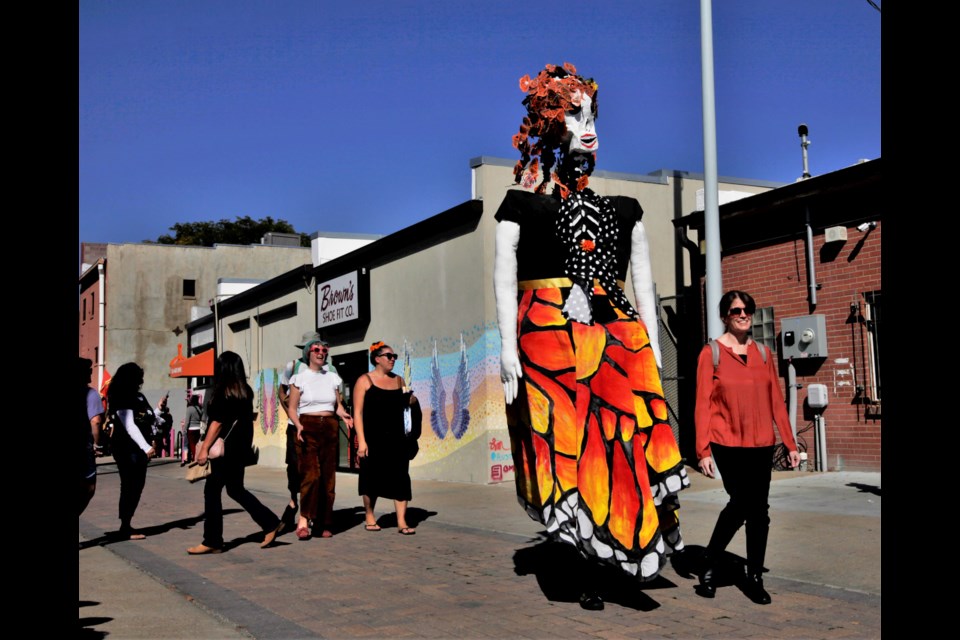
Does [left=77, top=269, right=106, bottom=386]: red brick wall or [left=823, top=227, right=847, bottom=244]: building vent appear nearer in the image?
[left=823, top=227, right=847, bottom=244]: building vent

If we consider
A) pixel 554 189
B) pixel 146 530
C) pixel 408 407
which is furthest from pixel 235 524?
pixel 554 189

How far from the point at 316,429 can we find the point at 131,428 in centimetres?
172

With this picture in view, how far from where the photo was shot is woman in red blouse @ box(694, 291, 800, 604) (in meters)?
5.27

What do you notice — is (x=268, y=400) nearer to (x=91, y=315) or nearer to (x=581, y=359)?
(x=581, y=359)

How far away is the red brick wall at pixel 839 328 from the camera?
12.2m

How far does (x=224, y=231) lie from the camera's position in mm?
56156

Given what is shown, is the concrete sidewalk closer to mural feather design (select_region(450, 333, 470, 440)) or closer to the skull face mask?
the skull face mask

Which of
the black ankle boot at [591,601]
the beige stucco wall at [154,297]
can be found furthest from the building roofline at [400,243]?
the beige stucco wall at [154,297]

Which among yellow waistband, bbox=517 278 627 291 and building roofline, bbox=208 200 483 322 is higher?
building roofline, bbox=208 200 483 322

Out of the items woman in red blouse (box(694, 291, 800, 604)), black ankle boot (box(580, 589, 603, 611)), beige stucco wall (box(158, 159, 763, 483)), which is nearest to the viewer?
black ankle boot (box(580, 589, 603, 611))

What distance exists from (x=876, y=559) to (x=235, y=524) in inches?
244

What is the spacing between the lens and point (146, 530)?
969 centimetres

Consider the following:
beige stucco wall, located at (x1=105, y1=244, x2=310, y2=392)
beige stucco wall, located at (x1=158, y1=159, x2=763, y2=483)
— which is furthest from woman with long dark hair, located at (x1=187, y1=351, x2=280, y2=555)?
beige stucco wall, located at (x1=105, y1=244, x2=310, y2=392)

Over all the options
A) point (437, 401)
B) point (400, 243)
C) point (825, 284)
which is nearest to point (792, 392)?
point (825, 284)
